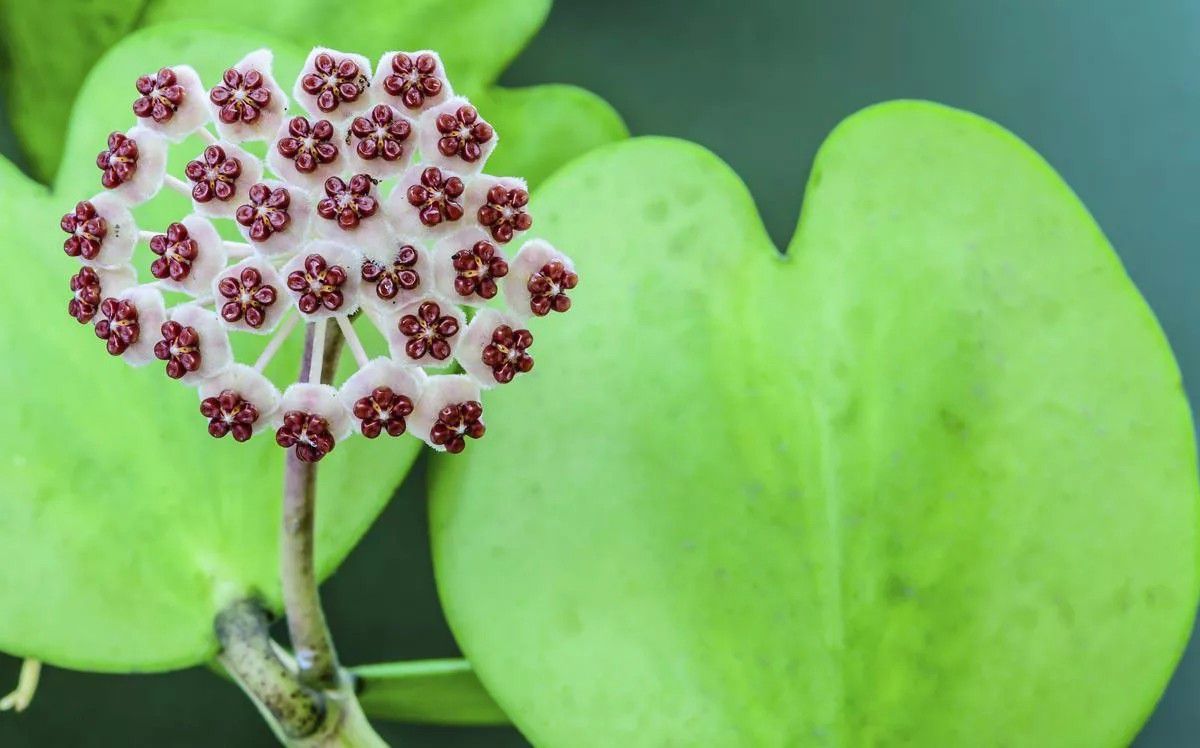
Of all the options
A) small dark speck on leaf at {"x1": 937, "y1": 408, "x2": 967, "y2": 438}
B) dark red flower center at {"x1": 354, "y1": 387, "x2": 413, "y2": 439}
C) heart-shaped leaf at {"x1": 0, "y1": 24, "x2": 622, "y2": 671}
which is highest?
small dark speck on leaf at {"x1": 937, "y1": 408, "x2": 967, "y2": 438}

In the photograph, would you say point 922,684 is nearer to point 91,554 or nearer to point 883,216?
point 883,216

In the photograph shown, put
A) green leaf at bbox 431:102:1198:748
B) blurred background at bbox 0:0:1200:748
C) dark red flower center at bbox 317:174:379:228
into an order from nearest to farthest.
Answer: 1. dark red flower center at bbox 317:174:379:228
2. green leaf at bbox 431:102:1198:748
3. blurred background at bbox 0:0:1200:748

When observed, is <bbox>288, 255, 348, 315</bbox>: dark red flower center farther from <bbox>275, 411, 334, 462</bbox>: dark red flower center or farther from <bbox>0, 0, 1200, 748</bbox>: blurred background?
<bbox>0, 0, 1200, 748</bbox>: blurred background

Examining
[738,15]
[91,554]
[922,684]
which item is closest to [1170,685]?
[922,684]

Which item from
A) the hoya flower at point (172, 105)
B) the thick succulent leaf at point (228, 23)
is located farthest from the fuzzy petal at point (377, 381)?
the thick succulent leaf at point (228, 23)

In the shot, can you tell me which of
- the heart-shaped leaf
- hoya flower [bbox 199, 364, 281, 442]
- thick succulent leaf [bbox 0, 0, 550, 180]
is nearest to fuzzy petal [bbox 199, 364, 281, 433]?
hoya flower [bbox 199, 364, 281, 442]

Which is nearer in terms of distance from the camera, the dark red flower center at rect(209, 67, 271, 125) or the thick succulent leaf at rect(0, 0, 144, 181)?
the dark red flower center at rect(209, 67, 271, 125)

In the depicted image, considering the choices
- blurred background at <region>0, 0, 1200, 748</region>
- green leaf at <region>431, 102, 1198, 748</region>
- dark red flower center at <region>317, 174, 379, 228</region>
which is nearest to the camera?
dark red flower center at <region>317, 174, 379, 228</region>
